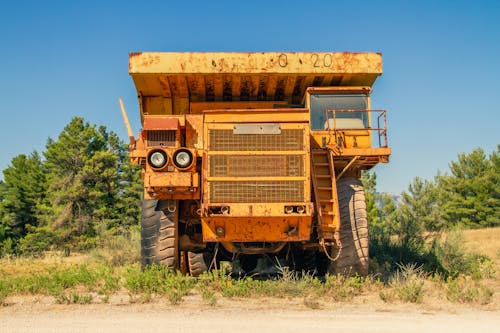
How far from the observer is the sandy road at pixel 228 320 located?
17.0 feet

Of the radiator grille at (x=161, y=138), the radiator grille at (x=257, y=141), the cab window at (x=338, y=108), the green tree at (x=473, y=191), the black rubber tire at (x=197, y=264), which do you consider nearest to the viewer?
the radiator grille at (x=257, y=141)

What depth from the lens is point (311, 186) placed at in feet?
27.7

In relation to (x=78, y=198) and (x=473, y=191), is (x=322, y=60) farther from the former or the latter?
(x=473, y=191)

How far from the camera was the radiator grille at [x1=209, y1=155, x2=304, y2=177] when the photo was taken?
7863mm

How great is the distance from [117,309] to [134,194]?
32777mm

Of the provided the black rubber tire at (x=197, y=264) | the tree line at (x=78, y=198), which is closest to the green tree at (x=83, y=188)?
the tree line at (x=78, y=198)

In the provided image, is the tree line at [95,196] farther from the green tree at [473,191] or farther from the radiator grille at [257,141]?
the radiator grille at [257,141]

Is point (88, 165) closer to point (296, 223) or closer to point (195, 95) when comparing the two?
point (195, 95)

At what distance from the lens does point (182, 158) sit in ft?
26.4

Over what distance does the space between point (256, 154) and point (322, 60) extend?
233 cm

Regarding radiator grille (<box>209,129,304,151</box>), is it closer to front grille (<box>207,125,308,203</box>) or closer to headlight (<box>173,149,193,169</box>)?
front grille (<box>207,125,308,203</box>)

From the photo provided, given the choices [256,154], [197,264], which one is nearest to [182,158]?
[256,154]

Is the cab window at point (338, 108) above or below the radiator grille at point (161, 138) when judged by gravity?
above

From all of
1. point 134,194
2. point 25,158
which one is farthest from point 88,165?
point 25,158
